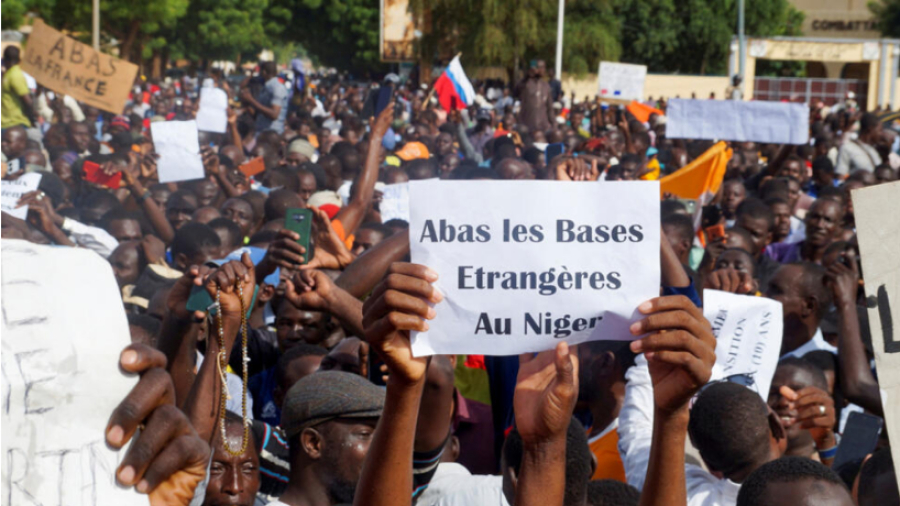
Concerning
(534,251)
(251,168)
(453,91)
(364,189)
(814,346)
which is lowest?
(814,346)

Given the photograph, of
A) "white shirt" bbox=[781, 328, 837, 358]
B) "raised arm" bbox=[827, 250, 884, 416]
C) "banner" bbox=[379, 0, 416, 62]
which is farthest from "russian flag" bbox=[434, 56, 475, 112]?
"banner" bbox=[379, 0, 416, 62]

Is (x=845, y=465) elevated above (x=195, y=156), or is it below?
below

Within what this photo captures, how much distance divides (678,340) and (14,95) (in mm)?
9978

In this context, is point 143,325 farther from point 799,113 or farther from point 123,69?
point 799,113

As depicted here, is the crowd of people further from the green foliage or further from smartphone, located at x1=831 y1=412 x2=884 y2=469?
the green foliage

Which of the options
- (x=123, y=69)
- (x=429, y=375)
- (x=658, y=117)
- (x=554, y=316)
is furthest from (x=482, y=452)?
(x=658, y=117)

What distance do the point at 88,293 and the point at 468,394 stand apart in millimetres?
2463

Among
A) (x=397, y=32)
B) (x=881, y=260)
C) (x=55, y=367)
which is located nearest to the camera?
(x=55, y=367)

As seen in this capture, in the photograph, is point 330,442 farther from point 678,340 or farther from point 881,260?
point 881,260

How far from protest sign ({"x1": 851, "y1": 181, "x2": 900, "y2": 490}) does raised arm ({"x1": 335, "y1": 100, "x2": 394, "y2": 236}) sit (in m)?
3.94

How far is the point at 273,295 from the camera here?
16.1 feet

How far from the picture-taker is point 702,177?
8.09m

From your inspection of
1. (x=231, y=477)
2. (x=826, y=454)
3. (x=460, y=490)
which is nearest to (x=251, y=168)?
(x=231, y=477)

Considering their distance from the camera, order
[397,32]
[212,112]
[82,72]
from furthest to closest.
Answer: [397,32]
[212,112]
[82,72]
